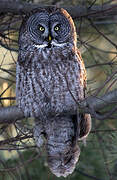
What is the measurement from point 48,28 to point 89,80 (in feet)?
2.28

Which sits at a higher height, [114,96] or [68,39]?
[68,39]

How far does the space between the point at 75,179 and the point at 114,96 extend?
8.65 ft

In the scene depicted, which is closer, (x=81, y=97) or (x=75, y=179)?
(x=81, y=97)

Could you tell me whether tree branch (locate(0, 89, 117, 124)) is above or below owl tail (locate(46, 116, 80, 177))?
above

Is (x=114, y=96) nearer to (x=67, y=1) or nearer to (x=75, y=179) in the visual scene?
(x=67, y=1)

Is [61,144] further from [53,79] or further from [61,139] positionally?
[53,79]

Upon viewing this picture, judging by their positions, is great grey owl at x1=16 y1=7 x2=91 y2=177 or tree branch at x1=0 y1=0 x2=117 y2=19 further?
great grey owl at x1=16 y1=7 x2=91 y2=177

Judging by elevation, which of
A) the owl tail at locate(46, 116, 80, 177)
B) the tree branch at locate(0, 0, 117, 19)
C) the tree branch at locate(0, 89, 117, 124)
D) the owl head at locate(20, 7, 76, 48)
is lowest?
the owl tail at locate(46, 116, 80, 177)

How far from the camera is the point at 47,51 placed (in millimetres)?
4051

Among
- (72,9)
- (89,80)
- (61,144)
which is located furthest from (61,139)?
(72,9)

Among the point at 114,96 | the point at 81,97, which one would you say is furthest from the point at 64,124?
the point at 114,96

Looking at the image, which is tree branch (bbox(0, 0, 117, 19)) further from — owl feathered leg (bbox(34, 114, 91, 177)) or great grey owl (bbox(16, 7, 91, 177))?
owl feathered leg (bbox(34, 114, 91, 177))

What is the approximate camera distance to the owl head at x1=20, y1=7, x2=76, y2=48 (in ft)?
13.6

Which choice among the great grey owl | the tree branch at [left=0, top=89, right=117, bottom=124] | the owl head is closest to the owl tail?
the great grey owl
